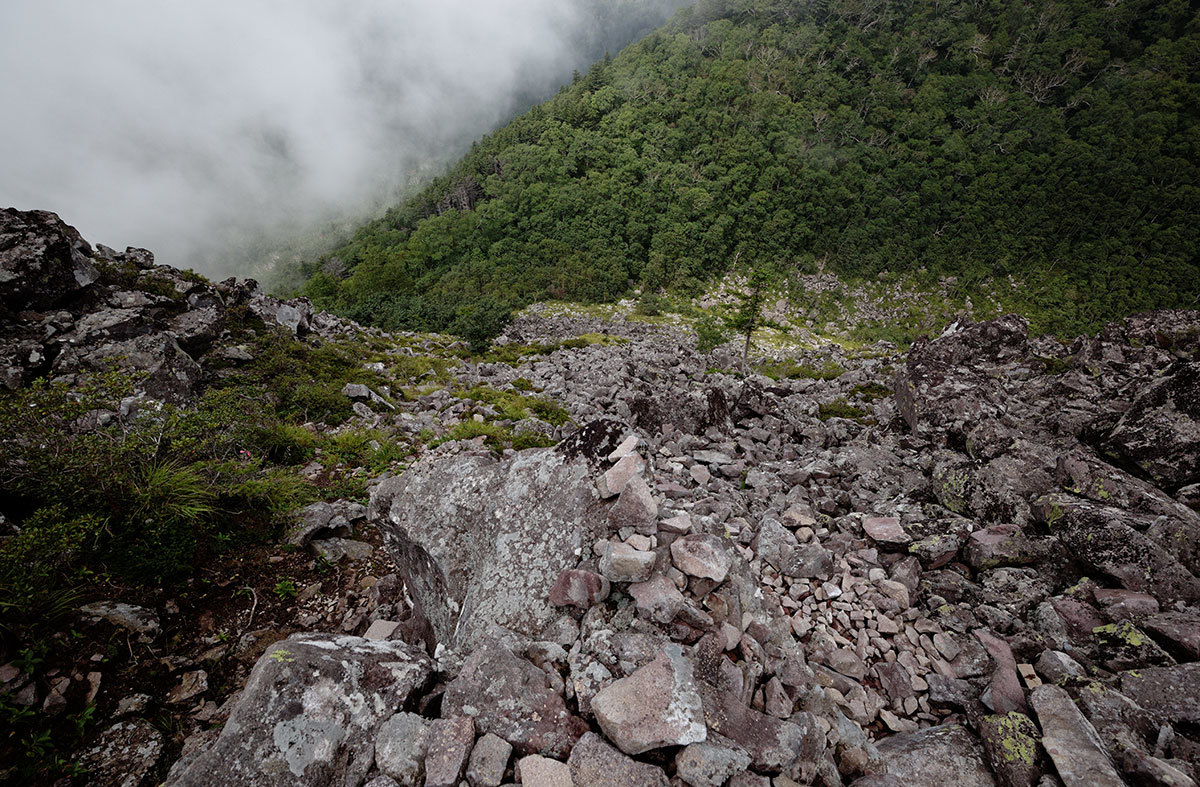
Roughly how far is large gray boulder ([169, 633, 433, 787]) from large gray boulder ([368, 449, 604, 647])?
0.98 metres

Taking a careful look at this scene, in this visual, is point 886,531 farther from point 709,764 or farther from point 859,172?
point 859,172

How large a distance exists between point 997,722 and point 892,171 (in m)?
138

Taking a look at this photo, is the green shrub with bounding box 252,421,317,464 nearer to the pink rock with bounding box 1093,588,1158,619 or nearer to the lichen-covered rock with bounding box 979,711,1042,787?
the lichen-covered rock with bounding box 979,711,1042,787

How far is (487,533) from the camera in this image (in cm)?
498

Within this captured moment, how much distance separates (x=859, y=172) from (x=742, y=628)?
132 metres

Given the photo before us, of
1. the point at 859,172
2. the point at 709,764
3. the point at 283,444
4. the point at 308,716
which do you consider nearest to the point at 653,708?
the point at 709,764

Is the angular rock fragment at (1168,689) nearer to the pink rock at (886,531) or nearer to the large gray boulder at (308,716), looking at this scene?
the pink rock at (886,531)

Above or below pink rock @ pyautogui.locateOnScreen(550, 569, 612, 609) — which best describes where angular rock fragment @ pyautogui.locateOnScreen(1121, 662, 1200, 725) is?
below

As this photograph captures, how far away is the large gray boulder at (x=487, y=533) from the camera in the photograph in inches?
169

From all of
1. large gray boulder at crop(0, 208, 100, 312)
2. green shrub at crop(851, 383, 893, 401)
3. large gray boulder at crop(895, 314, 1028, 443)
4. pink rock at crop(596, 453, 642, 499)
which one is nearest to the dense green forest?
large gray boulder at crop(0, 208, 100, 312)

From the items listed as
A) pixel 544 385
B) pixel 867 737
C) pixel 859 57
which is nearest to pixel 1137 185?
pixel 859 57

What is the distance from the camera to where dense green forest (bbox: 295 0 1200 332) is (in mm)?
84938

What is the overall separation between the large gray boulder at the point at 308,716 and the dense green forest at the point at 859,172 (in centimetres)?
7154

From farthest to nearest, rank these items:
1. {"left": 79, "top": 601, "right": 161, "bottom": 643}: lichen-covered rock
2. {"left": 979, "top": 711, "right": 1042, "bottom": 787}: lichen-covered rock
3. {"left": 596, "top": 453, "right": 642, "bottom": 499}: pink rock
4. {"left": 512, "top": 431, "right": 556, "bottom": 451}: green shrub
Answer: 1. {"left": 512, "top": 431, "right": 556, "bottom": 451}: green shrub
2. {"left": 79, "top": 601, "right": 161, "bottom": 643}: lichen-covered rock
3. {"left": 596, "top": 453, "right": 642, "bottom": 499}: pink rock
4. {"left": 979, "top": 711, "right": 1042, "bottom": 787}: lichen-covered rock
